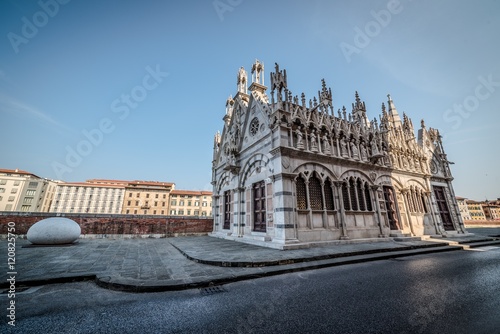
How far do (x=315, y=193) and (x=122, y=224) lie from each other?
16.6 metres

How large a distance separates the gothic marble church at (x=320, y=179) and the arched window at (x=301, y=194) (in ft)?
0.08

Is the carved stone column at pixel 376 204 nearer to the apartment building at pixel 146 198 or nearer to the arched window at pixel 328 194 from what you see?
the arched window at pixel 328 194

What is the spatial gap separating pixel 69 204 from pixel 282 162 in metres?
96.4

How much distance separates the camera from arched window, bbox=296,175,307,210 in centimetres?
1151

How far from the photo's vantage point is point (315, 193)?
12234 millimetres

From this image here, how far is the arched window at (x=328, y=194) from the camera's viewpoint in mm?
12469

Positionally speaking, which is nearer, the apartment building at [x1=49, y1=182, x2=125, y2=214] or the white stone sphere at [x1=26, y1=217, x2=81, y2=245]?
the white stone sphere at [x1=26, y1=217, x2=81, y2=245]

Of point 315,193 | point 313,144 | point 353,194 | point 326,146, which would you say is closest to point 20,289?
point 315,193

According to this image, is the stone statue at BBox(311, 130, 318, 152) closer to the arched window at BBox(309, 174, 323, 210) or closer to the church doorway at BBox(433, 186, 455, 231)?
the arched window at BBox(309, 174, 323, 210)

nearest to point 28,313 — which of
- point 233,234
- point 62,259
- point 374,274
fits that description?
point 62,259

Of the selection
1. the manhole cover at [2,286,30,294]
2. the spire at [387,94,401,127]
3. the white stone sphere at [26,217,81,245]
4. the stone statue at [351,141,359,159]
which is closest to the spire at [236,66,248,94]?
the stone statue at [351,141,359,159]

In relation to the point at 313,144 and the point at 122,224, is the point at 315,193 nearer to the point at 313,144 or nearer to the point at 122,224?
the point at 313,144

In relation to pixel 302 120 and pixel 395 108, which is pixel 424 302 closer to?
pixel 302 120

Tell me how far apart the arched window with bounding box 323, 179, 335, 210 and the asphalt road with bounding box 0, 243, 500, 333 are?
681cm
